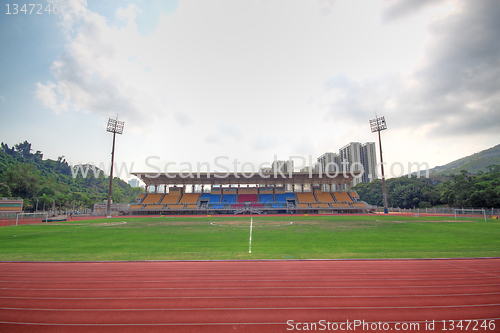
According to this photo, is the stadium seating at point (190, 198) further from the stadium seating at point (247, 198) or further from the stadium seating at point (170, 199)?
the stadium seating at point (247, 198)

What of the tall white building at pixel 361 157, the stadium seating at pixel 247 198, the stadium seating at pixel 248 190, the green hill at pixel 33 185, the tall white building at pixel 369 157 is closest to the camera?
the stadium seating at pixel 247 198

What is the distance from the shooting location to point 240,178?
179 feet

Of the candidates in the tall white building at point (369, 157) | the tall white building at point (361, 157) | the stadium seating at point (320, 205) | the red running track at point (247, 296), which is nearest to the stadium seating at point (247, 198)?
the stadium seating at point (320, 205)

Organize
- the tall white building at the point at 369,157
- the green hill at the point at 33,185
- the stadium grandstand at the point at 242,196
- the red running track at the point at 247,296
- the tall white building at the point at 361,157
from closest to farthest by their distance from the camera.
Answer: the red running track at the point at 247,296 < the stadium grandstand at the point at 242,196 < the green hill at the point at 33,185 < the tall white building at the point at 369,157 < the tall white building at the point at 361,157

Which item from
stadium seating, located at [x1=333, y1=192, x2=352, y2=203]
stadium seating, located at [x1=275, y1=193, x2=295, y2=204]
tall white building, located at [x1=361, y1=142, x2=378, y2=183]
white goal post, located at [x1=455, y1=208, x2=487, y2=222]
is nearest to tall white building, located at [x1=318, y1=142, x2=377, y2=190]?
tall white building, located at [x1=361, y1=142, x2=378, y2=183]

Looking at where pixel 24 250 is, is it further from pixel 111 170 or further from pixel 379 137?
pixel 379 137

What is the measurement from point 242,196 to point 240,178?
5171mm

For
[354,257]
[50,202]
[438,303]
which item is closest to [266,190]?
[354,257]

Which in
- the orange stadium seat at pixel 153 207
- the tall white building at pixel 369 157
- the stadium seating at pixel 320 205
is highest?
the tall white building at pixel 369 157

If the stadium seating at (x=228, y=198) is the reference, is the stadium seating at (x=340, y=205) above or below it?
below

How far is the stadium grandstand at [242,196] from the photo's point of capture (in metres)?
49.7

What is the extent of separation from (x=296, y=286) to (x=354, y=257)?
4.72 m

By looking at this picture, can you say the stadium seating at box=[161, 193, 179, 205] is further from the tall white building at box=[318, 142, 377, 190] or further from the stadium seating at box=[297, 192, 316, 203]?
the tall white building at box=[318, 142, 377, 190]

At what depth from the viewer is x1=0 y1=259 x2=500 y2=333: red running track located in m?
4.71
